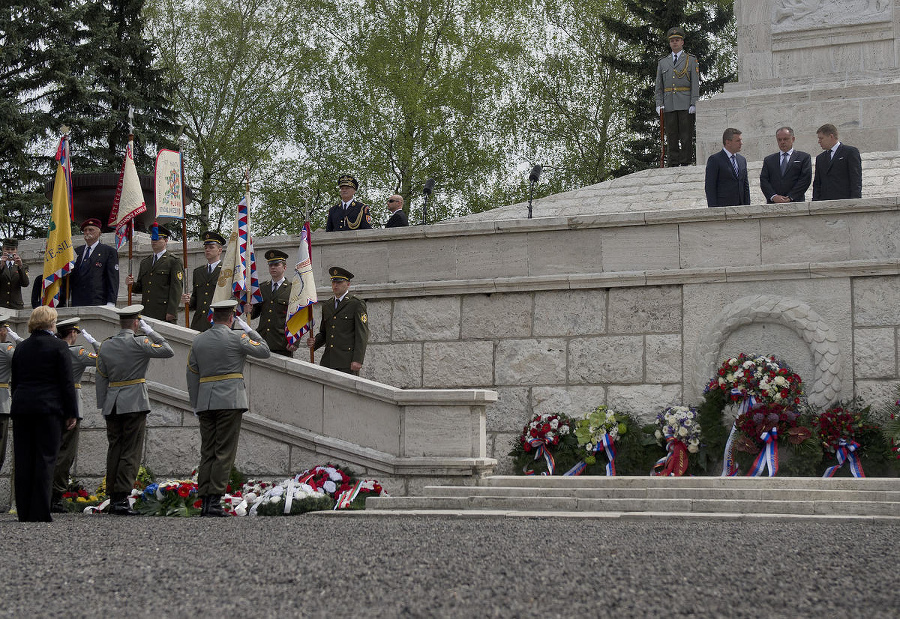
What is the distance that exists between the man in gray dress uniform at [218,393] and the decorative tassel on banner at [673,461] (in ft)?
13.0

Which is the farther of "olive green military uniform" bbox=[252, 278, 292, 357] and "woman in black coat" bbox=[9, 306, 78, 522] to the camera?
"olive green military uniform" bbox=[252, 278, 292, 357]

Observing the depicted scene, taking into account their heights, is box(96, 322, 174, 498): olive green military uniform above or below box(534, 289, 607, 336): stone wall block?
below

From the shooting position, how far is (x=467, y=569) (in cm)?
590

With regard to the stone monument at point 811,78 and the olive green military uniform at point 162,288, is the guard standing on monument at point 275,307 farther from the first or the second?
the stone monument at point 811,78

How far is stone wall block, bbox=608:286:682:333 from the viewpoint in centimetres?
1202

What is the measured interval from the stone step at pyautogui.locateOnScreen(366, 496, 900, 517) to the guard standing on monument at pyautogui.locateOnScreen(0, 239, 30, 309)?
7.52 m

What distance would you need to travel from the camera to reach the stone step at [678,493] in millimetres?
8925

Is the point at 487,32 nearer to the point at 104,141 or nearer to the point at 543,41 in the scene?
the point at 543,41

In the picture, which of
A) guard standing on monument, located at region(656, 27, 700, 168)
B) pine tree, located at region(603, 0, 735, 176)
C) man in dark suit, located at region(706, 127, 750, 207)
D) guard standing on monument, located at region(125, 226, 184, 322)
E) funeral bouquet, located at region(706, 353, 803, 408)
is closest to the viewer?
funeral bouquet, located at region(706, 353, 803, 408)

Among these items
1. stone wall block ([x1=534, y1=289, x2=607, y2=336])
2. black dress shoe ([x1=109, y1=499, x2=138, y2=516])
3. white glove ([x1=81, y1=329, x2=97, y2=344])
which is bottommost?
black dress shoe ([x1=109, y1=499, x2=138, y2=516])

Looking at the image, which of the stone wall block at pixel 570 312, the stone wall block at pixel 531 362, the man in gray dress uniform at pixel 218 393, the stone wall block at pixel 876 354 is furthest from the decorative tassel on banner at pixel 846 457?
the man in gray dress uniform at pixel 218 393

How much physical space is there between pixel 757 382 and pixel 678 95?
274 inches

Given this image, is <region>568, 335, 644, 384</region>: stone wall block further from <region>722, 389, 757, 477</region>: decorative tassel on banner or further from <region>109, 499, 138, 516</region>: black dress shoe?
<region>109, 499, 138, 516</region>: black dress shoe

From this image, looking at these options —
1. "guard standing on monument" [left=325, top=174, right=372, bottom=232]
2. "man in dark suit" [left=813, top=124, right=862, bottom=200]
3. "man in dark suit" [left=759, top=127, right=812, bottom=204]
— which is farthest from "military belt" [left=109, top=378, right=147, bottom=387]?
"man in dark suit" [left=813, top=124, right=862, bottom=200]
